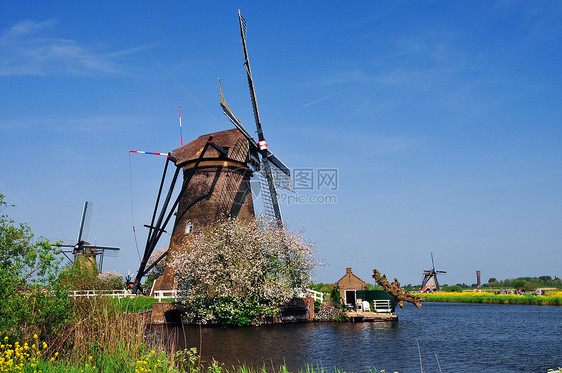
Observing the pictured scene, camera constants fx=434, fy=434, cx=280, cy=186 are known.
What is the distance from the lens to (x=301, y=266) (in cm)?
Result: 2669

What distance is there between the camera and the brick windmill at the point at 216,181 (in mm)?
28922

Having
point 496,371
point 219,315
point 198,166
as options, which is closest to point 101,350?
point 496,371

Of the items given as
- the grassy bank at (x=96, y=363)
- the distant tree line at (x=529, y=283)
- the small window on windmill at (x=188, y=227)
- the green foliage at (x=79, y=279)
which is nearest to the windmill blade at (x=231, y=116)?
the small window on windmill at (x=188, y=227)

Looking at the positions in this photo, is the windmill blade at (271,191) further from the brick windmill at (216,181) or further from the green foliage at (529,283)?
the green foliage at (529,283)

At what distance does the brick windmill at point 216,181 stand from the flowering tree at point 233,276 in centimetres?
333

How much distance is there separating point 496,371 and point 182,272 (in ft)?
55.2

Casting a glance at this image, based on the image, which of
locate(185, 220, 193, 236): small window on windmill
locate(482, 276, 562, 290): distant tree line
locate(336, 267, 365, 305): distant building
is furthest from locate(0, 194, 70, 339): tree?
locate(482, 276, 562, 290): distant tree line

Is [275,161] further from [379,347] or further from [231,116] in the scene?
[379,347]

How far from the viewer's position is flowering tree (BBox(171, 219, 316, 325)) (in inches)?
930

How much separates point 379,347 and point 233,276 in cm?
925

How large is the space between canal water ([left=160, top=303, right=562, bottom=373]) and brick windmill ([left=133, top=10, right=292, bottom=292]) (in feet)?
25.2

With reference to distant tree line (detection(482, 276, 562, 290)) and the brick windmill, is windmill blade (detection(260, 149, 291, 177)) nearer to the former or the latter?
the brick windmill

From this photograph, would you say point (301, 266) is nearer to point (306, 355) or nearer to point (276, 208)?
point (276, 208)

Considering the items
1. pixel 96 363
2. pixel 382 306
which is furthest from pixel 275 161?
pixel 96 363
